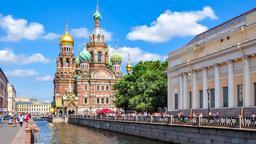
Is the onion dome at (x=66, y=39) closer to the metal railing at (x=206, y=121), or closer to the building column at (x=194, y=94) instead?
the metal railing at (x=206, y=121)

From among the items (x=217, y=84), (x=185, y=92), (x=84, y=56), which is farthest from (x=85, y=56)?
(x=217, y=84)

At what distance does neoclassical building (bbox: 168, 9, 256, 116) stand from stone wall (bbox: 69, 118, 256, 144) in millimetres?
4312

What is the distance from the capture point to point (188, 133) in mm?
36969

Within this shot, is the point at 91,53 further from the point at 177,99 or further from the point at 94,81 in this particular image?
the point at 177,99

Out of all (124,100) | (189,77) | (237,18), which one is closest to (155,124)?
(189,77)

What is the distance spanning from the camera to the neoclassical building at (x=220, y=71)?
41000 millimetres

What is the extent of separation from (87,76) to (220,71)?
332ft

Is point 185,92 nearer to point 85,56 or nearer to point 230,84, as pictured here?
point 230,84

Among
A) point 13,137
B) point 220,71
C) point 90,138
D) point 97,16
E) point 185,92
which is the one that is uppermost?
point 97,16

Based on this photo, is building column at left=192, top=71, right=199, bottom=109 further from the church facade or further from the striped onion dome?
→ the striped onion dome

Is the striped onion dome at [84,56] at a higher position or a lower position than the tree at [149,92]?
higher

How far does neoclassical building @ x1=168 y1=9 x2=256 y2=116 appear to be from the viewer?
135ft

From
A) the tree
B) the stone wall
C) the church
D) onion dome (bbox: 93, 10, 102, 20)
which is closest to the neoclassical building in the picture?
the stone wall

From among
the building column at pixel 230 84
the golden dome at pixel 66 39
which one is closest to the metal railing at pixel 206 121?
the building column at pixel 230 84
